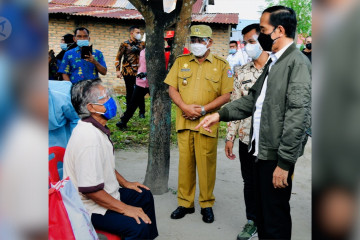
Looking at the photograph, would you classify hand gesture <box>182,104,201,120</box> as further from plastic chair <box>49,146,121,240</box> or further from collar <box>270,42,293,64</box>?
plastic chair <box>49,146,121,240</box>

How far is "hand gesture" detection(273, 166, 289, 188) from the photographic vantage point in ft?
7.17

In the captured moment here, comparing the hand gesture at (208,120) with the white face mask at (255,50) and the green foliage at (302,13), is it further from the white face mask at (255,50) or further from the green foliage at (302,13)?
the green foliage at (302,13)

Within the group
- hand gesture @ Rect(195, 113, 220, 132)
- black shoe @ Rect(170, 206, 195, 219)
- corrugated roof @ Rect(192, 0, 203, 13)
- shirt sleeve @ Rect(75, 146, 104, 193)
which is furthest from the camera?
corrugated roof @ Rect(192, 0, 203, 13)

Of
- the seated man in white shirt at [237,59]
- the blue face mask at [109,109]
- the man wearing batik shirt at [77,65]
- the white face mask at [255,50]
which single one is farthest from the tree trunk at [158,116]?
the seated man in white shirt at [237,59]

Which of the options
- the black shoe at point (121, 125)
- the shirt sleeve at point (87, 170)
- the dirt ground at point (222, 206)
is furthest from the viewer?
the black shoe at point (121, 125)

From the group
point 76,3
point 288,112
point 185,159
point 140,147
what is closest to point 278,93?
point 288,112

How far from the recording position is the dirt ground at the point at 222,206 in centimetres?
341

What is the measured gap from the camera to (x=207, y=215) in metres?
3.62

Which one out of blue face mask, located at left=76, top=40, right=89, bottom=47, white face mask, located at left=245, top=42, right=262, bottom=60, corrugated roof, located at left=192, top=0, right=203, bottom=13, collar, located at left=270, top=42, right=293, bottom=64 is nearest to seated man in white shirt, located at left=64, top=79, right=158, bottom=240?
collar, located at left=270, top=42, right=293, bottom=64

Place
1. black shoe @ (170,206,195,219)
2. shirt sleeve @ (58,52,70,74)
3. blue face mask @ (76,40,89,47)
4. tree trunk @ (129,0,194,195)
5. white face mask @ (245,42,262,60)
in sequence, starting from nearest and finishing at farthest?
→ 1. white face mask @ (245,42,262,60)
2. black shoe @ (170,206,195,219)
3. tree trunk @ (129,0,194,195)
4. blue face mask @ (76,40,89,47)
5. shirt sleeve @ (58,52,70,74)

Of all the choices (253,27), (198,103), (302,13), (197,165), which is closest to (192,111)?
(198,103)

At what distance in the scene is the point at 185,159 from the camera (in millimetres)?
3693

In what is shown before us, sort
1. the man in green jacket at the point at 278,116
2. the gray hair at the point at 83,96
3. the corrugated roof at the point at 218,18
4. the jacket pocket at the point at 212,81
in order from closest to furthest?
the man in green jacket at the point at 278,116 → the gray hair at the point at 83,96 → the jacket pocket at the point at 212,81 → the corrugated roof at the point at 218,18

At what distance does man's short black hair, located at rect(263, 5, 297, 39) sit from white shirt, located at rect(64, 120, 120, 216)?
1397mm
